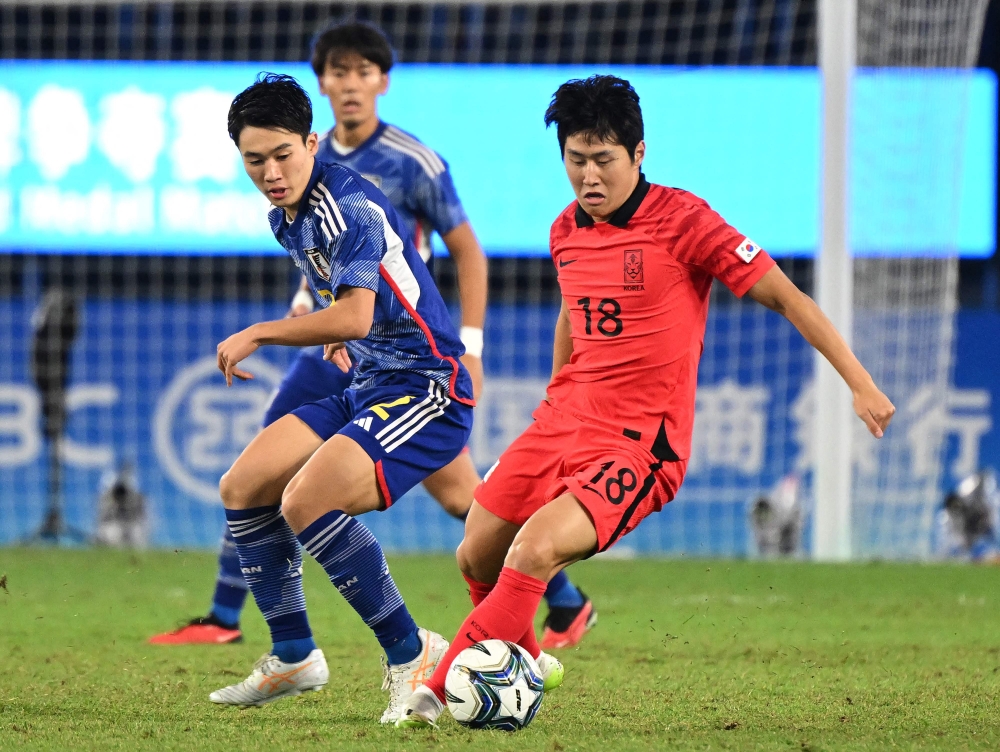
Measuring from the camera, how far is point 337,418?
12.6 ft

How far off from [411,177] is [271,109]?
1.38 m

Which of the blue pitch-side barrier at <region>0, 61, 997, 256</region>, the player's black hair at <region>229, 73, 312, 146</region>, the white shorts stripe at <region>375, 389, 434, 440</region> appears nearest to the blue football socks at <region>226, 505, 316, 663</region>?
the white shorts stripe at <region>375, 389, 434, 440</region>

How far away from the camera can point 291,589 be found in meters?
3.71

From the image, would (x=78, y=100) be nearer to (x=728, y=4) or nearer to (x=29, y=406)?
(x=29, y=406)

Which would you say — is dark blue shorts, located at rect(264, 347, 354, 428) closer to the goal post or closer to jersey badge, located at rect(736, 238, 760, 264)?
jersey badge, located at rect(736, 238, 760, 264)

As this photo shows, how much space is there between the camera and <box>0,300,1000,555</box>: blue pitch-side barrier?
10.2 meters

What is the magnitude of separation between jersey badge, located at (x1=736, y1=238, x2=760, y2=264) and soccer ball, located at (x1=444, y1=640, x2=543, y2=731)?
1.09 m

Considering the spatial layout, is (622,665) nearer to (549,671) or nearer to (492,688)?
(549,671)

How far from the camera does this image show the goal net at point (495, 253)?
357 inches

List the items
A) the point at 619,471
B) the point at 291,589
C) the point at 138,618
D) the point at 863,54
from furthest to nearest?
1. the point at 863,54
2. the point at 138,618
3. the point at 291,589
4. the point at 619,471

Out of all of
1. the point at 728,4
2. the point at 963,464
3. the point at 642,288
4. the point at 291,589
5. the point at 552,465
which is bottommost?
the point at 963,464

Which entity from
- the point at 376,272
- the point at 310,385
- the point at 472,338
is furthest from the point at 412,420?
the point at 472,338

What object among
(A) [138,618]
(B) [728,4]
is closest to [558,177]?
(B) [728,4]

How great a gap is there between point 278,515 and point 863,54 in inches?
260
